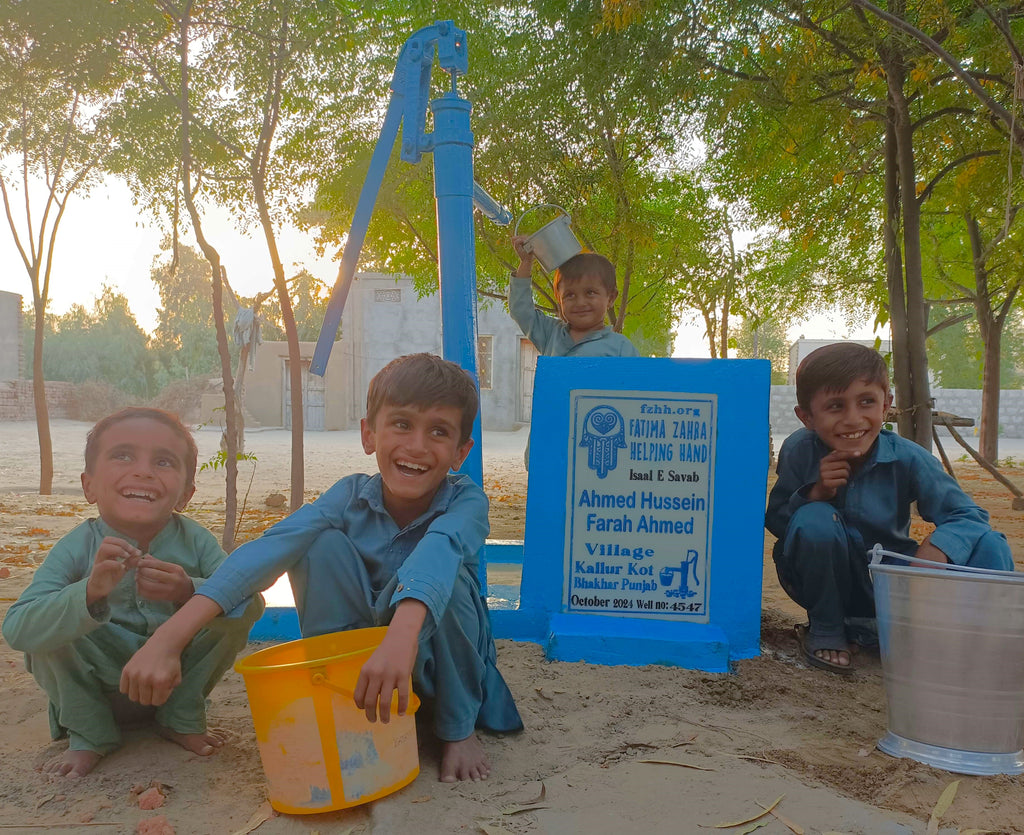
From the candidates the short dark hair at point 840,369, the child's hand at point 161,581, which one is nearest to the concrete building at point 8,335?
the child's hand at point 161,581

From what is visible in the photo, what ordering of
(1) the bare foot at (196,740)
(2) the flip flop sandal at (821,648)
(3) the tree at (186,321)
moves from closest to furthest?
(1) the bare foot at (196,740) → (2) the flip flop sandal at (821,648) → (3) the tree at (186,321)

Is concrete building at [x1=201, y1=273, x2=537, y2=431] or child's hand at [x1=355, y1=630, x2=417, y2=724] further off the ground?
concrete building at [x1=201, y1=273, x2=537, y2=431]

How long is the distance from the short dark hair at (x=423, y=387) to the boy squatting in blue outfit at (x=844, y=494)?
1.18 metres

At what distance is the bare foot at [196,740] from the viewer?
6.09 ft

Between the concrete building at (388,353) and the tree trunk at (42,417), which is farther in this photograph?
the concrete building at (388,353)

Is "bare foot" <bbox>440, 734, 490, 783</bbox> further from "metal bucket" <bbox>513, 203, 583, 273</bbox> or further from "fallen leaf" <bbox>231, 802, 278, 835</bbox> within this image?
"metal bucket" <bbox>513, 203, 583, 273</bbox>

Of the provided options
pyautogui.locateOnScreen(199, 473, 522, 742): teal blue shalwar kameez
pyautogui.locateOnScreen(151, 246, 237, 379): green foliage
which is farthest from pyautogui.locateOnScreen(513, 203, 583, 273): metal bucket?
pyautogui.locateOnScreen(151, 246, 237, 379): green foliage

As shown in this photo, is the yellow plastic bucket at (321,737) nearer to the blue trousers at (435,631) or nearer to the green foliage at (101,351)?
the blue trousers at (435,631)

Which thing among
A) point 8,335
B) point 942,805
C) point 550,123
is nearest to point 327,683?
point 942,805

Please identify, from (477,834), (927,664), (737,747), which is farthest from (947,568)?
(477,834)

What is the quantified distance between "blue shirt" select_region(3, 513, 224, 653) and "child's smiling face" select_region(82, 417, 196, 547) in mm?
50

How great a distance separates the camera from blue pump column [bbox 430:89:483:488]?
2.79m

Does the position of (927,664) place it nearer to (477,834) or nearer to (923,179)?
(477,834)

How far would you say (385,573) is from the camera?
185cm
